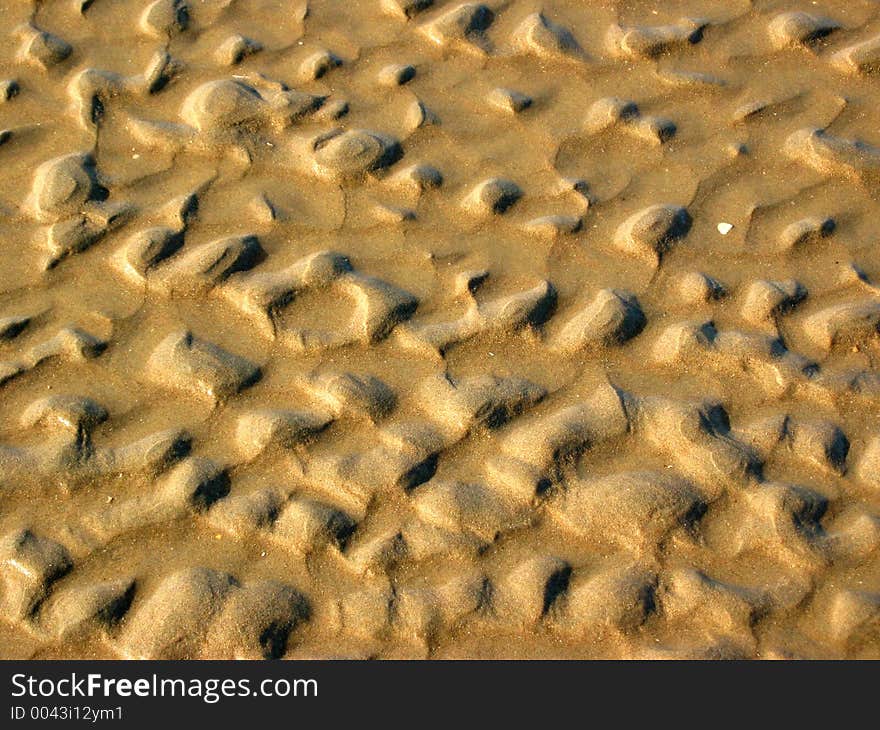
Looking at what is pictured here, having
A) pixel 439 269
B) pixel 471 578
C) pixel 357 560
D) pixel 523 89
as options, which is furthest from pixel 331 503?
pixel 523 89

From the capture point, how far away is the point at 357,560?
1.69 m

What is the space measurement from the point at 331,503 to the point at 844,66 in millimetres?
1640

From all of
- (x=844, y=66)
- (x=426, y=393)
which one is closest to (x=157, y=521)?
(x=426, y=393)

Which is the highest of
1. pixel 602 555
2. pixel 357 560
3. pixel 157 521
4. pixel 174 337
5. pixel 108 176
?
pixel 108 176

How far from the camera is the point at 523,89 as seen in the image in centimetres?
240

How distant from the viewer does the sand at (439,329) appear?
5.46 ft

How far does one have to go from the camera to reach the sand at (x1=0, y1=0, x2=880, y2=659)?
5.46 ft

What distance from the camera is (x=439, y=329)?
6.48ft

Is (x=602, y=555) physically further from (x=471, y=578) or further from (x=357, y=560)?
(x=357, y=560)

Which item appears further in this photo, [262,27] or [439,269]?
[262,27]

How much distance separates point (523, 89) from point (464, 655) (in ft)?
4.43
